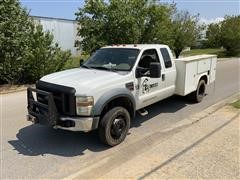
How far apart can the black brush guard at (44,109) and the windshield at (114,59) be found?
1.55m

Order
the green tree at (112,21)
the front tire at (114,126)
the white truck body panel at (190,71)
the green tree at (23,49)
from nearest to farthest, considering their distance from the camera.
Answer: the front tire at (114,126) → the white truck body panel at (190,71) → the green tree at (23,49) → the green tree at (112,21)

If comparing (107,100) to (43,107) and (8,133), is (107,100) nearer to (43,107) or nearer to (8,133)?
(43,107)

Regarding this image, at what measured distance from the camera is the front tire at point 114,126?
17.9 feet

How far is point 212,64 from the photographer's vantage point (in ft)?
31.6

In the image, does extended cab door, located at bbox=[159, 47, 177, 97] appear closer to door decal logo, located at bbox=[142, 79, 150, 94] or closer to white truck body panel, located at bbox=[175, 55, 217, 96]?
white truck body panel, located at bbox=[175, 55, 217, 96]

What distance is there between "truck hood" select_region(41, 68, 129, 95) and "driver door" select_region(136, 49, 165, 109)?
0.57 meters

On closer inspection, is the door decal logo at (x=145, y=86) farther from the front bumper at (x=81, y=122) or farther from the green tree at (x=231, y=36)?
the green tree at (x=231, y=36)

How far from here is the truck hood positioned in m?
5.30

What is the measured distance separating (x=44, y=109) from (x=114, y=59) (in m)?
2.03

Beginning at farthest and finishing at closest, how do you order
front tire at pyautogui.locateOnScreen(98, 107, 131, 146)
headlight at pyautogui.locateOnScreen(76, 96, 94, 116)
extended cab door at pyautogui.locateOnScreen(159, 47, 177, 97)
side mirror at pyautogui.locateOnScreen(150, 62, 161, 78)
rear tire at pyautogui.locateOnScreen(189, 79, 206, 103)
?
rear tire at pyautogui.locateOnScreen(189, 79, 206, 103) < extended cab door at pyautogui.locateOnScreen(159, 47, 177, 97) < side mirror at pyautogui.locateOnScreen(150, 62, 161, 78) < front tire at pyautogui.locateOnScreen(98, 107, 131, 146) < headlight at pyautogui.locateOnScreen(76, 96, 94, 116)

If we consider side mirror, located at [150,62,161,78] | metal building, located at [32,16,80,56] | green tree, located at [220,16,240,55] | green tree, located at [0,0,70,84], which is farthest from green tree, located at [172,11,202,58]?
side mirror, located at [150,62,161,78]

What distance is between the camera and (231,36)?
121ft

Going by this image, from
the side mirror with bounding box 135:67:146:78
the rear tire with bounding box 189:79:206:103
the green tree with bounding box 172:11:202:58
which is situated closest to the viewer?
the side mirror with bounding box 135:67:146:78

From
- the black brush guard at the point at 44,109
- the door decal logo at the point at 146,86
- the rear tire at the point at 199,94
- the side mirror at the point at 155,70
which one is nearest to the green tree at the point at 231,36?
the rear tire at the point at 199,94
